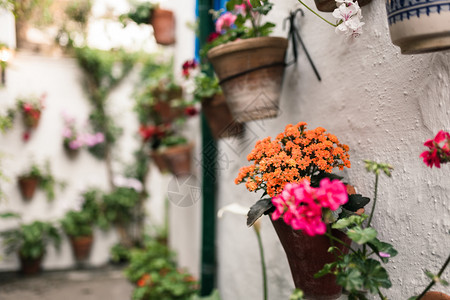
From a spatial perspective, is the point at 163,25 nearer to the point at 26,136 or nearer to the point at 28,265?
the point at 26,136

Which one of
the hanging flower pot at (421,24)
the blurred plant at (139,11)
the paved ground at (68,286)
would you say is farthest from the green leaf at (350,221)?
the paved ground at (68,286)

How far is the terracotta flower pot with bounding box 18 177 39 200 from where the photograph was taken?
5246mm

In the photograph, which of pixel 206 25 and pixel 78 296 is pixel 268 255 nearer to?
pixel 206 25

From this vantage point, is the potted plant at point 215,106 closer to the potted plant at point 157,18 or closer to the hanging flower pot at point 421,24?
the hanging flower pot at point 421,24

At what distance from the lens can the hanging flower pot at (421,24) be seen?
66cm

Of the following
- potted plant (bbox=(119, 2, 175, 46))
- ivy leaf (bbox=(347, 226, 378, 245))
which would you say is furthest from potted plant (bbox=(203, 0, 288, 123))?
potted plant (bbox=(119, 2, 175, 46))

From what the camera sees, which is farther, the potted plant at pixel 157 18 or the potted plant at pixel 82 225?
the potted plant at pixel 82 225

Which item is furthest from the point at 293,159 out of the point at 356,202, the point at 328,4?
the point at 328,4

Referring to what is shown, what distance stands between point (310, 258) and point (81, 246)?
16.9 ft

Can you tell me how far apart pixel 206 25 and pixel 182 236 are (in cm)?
216

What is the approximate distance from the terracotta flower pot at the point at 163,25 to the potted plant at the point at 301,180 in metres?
Result: 3.17

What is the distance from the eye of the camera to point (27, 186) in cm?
526

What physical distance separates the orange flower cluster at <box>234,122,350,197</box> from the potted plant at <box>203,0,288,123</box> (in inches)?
17.5

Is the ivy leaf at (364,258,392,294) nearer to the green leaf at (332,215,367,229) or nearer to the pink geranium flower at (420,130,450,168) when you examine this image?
the green leaf at (332,215,367,229)
